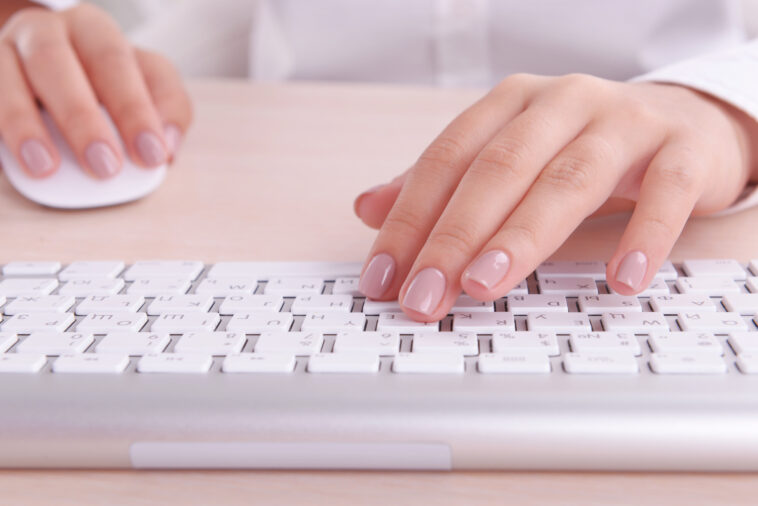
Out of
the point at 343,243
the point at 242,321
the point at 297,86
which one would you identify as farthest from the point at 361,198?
the point at 297,86

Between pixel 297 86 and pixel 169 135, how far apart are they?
25 cm

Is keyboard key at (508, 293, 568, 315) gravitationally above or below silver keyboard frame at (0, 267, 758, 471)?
above

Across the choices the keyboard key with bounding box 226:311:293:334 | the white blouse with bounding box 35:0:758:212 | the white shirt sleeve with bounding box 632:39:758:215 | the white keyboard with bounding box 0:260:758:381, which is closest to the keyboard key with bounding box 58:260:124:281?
the white keyboard with bounding box 0:260:758:381

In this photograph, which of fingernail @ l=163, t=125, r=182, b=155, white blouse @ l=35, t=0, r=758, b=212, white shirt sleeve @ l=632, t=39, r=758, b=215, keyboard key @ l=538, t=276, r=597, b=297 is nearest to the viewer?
keyboard key @ l=538, t=276, r=597, b=297

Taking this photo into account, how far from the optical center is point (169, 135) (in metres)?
0.61

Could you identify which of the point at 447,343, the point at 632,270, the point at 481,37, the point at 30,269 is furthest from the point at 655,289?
the point at 481,37

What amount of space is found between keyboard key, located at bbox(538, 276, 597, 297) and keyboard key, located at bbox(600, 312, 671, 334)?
0.11ft

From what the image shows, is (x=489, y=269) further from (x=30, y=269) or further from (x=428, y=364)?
(x=30, y=269)

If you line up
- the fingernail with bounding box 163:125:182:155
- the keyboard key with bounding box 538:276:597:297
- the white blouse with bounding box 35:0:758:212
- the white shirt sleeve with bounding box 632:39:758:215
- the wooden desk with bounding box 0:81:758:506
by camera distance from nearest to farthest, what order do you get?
1. the wooden desk with bounding box 0:81:758:506
2. the keyboard key with bounding box 538:276:597:297
3. the white shirt sleeve with bounding box 632:39:758:215
4. the fingernail with bounding box 163:125:182:155
5. the white blouse with bounding box 35:0:758:212

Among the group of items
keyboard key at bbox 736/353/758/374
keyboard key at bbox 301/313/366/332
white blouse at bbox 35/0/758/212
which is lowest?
keyboard key at bbox 736/353/758/374

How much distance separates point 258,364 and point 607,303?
0.16 m

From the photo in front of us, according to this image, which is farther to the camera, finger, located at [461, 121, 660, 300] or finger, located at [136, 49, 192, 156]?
finger, located at [136, 49, 192, 156]

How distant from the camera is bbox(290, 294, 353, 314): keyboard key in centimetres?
33

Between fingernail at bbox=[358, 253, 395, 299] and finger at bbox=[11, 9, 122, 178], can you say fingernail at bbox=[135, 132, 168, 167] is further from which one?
fingernail at bbox=[358, 253, 395, 299]
